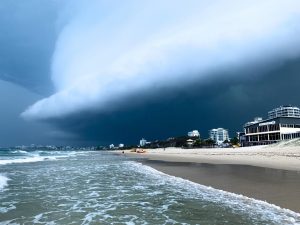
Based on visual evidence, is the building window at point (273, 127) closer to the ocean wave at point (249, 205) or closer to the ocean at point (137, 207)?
the ocean at point (137, 207)

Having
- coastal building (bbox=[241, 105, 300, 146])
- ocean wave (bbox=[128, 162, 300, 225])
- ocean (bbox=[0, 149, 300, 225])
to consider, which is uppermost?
coastal building (bbox=[241, 105, 300, 146])

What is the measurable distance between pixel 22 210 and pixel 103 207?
2.90 metres

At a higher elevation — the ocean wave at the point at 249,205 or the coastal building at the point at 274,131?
the coastal building at the point at 274,131

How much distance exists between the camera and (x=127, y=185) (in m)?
18.6

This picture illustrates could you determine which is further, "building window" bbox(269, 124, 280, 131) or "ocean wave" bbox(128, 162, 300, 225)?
"building window" bbox(269, 124, 280, 131)

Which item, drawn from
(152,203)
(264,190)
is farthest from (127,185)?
(264,190)

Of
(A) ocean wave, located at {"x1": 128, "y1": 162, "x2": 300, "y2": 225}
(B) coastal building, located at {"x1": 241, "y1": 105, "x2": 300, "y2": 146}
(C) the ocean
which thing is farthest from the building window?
(A) ocean wave, located at {"x1": 128, "y1": 162, "x2": 300, "y2": 225}

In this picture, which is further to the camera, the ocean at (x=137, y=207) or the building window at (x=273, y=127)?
the building window at (x=273, y=127)

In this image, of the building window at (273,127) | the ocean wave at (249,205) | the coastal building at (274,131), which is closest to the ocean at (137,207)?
the ocean wave at (249,205)

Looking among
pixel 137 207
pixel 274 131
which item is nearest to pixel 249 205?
pixel 137 207

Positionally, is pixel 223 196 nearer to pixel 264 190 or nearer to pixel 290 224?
pixel 264 190

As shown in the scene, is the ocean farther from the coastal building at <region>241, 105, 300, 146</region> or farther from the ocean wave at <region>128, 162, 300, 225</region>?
the coastal building at <region>241, 105, 300, 146</region>

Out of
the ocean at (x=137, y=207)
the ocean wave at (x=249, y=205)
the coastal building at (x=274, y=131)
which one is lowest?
the ocean at (x=137, y=207)

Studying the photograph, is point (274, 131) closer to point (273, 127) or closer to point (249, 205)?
point (273, 127)
